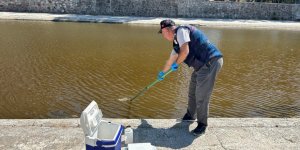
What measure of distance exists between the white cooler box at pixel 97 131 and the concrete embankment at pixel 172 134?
592mm

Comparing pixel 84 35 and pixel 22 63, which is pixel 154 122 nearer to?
pixel 22 63

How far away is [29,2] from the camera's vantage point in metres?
27.2

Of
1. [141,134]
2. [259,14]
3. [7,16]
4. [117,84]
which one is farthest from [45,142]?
[259,14]

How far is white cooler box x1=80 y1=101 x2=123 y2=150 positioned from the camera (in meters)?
3.73

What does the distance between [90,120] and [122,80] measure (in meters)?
5.26

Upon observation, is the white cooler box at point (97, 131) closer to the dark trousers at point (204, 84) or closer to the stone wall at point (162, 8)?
the dark trousers at point (204, 84)

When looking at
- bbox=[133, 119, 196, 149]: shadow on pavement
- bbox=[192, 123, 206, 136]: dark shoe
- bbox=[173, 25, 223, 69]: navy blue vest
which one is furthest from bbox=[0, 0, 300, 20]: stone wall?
bbox=[192, 123, 206, 136]: dark shoe

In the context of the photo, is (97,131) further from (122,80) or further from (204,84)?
(122,80)

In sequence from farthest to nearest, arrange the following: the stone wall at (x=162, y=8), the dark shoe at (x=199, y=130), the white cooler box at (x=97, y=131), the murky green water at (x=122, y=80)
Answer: the stone wall at (x=162, y=8)
the murky green water at (x=122, y=80)
the dark shoe at (x=199, y=130)
the white cooler box at (x=97, y=131)

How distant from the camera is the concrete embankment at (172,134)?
4.66 meters

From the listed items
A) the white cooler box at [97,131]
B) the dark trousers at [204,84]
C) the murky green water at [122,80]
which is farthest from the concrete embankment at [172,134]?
the murky green water at [122,80]

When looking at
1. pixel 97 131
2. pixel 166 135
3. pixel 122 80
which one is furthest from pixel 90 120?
pixel 122 80

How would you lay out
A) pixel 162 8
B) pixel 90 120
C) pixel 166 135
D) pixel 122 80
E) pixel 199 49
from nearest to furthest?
1. pixel 90 120
2. pixel 199 49
3. pixel 166 135
4. pixel 122 80
5. pixel 162 8

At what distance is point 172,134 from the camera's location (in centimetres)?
503
